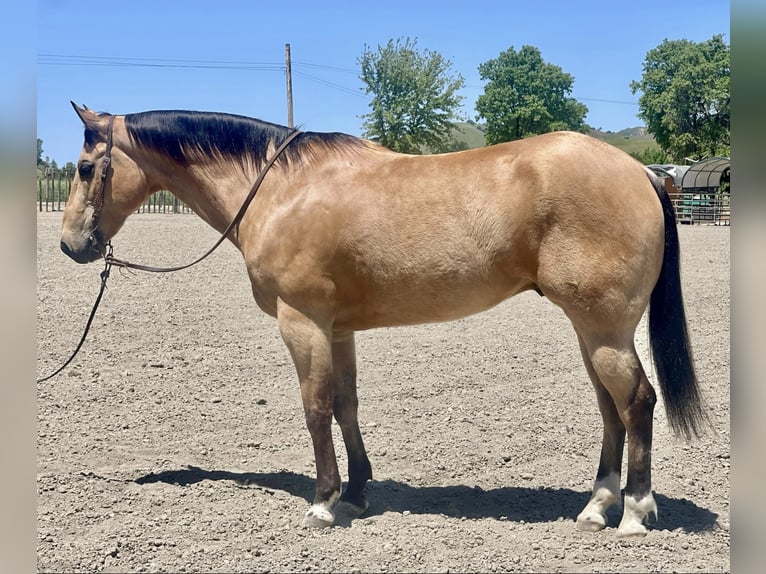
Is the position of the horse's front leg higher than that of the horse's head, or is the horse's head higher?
the horse's head

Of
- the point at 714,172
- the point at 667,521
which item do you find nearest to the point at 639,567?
the point at 667,521

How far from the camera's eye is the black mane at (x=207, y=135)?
157 inches

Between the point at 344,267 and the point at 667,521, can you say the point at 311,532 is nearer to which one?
the point at 344,267

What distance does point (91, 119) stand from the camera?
406cm

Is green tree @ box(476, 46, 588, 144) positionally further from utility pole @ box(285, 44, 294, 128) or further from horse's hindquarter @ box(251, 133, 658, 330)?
horse's hindquarter @ box(251, 133, 658, 330)

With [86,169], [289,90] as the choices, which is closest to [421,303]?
[86,169]

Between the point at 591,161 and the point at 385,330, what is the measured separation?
5.59 m

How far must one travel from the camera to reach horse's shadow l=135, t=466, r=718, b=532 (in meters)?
3.65

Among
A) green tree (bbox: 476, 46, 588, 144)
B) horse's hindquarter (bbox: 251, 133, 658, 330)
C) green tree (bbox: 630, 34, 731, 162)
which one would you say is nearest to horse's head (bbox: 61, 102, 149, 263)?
horse's hindquarter (bbox: 251, 133, 658, 330)

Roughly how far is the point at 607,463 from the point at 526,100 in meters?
51.5

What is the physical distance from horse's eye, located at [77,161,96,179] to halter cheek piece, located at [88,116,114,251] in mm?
73

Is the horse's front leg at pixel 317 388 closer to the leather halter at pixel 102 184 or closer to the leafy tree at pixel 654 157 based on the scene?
the leather halter at pixel 102 184

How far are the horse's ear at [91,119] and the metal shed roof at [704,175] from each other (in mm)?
31713

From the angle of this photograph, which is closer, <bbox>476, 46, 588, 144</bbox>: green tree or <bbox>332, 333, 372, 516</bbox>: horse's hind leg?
<bbox>332, 333, 372, 516</bbox>: horse's hind leg
